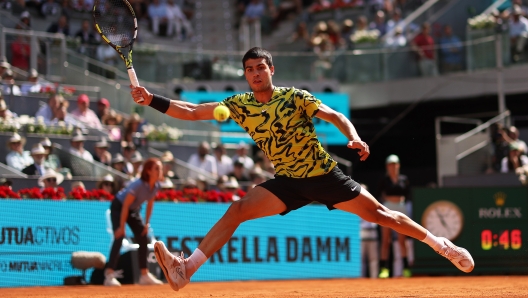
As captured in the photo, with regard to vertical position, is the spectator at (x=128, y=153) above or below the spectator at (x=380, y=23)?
below

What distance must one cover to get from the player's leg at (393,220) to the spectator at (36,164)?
8.53m

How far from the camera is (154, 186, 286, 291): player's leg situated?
26.5ft

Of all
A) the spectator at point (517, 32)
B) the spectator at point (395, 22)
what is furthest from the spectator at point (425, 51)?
the spectator at point (517, 32)

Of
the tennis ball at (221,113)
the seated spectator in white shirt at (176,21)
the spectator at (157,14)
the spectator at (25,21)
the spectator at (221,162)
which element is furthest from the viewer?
the seated spectator in white shirt at (176,21)

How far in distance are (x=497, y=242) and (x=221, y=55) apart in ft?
30.0

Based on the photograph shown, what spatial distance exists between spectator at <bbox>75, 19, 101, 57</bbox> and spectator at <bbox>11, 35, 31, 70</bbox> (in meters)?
1.38

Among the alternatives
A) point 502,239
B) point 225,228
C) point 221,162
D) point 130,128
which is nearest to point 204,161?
point 221,162

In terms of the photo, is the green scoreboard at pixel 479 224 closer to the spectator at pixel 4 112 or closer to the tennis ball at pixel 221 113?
the spectator at pixel 4 112

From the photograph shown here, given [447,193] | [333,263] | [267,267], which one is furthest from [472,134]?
[267,267]

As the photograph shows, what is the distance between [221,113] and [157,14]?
59.6ft

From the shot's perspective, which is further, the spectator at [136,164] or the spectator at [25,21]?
the spectator at [25,21]

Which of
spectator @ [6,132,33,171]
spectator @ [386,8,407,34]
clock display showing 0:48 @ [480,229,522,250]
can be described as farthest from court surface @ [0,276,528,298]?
spectator @ [386,8,407,34]

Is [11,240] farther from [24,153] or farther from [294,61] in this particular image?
[294,61]

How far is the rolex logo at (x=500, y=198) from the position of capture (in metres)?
16.7
